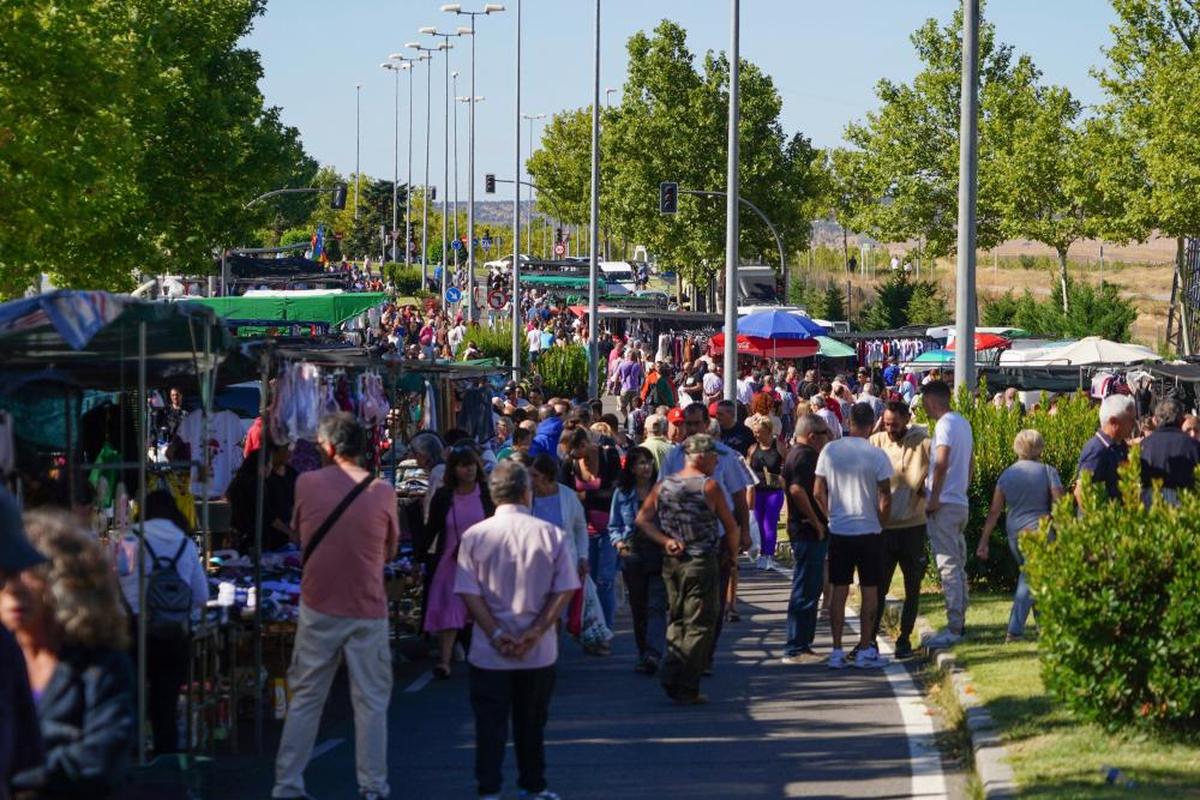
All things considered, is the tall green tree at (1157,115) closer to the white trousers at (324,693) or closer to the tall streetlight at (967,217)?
the tall streetlight at (967,217)

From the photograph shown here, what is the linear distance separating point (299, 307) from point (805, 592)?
15.1m

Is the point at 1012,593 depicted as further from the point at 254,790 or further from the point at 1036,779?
the point at 254,790

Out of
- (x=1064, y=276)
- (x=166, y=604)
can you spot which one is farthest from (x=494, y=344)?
(x=166, y=604)

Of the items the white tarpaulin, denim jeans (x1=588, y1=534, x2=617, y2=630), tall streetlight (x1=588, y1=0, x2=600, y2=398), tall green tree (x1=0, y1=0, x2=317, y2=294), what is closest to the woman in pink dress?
denim jeans (x1=588, y1=534, x2=617, y2=630)

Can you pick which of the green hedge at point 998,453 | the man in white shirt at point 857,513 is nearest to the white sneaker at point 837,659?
the man in white shirt at point 857,513

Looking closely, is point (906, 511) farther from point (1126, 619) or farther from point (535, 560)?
point (535, 560)

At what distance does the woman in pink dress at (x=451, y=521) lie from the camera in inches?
509

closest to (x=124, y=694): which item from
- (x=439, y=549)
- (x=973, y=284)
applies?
(x=439, y=549)

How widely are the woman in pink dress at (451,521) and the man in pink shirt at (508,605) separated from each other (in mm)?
3593

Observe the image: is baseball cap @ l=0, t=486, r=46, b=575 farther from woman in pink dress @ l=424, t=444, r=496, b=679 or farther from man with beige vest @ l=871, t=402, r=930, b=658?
man with beige vest @ l=871, t=402, r=930, b=658

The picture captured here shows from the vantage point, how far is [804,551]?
562 inches

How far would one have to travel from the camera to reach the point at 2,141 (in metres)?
24.0

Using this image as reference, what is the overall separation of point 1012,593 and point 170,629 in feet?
31.9

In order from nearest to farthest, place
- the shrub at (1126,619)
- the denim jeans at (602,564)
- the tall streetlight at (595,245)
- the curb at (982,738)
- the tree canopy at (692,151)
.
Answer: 1. the curb at (982,738)
2. the shrub at (1126,619)
3. the denim jeans at (602,564)
4. the tall streetlight at (595,245)
5. the tree canopy at (692,151)
